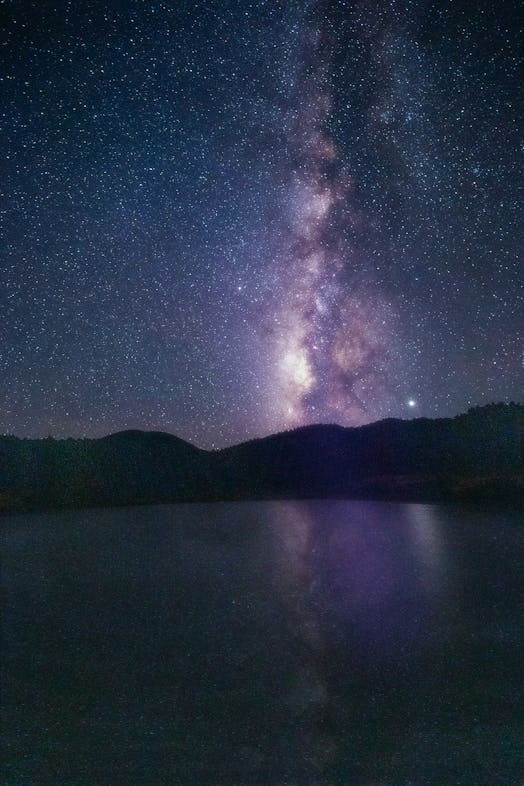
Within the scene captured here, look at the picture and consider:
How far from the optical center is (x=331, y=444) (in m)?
55.3

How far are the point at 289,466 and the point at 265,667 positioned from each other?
4418 cm

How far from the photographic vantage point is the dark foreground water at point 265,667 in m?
4.16

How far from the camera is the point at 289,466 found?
50031mm

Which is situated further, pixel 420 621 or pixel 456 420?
pixel 456 420

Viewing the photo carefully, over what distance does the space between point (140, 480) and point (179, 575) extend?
3124cm

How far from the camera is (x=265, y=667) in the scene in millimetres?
6102

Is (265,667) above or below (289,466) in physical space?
A: below

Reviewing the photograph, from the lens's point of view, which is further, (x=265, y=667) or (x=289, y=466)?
(x=289, y=466)

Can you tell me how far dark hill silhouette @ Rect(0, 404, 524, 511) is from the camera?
32.9 m

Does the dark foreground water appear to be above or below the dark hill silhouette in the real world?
below

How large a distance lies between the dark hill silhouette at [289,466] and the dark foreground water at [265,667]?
1813 centimetres

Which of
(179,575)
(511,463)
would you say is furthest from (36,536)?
(511,463)

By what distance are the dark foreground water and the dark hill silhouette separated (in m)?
18.1

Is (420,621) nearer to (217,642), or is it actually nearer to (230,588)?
(217,642)
